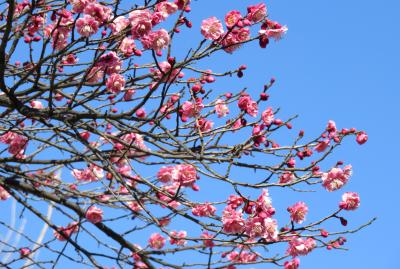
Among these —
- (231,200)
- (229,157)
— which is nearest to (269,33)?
(229,157)

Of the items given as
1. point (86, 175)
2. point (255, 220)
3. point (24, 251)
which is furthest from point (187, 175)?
point (24, 251)

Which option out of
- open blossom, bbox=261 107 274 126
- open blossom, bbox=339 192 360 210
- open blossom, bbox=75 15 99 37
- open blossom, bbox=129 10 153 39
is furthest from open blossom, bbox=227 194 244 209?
open blossom, bbox=75 15 99 37

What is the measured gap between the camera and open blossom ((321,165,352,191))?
12.7 feet

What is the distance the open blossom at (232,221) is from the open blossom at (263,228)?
0.05 m

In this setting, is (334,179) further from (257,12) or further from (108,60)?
(108,60)

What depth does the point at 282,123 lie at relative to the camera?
12.4 feet

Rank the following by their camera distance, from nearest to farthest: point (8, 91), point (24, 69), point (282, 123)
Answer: point (8, 91)
point (282, 123)
point (24, 69)

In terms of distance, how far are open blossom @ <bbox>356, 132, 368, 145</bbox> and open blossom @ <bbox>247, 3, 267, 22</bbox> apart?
1.18 meters

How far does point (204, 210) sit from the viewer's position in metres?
3.86

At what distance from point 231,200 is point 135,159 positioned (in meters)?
1.05

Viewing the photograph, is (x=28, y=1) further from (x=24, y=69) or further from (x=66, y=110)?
(x=66, y=110)

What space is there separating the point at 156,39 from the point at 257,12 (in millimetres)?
676

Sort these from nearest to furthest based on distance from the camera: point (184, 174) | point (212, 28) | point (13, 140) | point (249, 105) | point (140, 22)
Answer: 1. point (140, 22)
2. point (212, 28)
3. point (249, 105)
4. point (184, 174)
5. point (13, 140)

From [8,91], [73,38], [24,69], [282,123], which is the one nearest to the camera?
[73,38]
